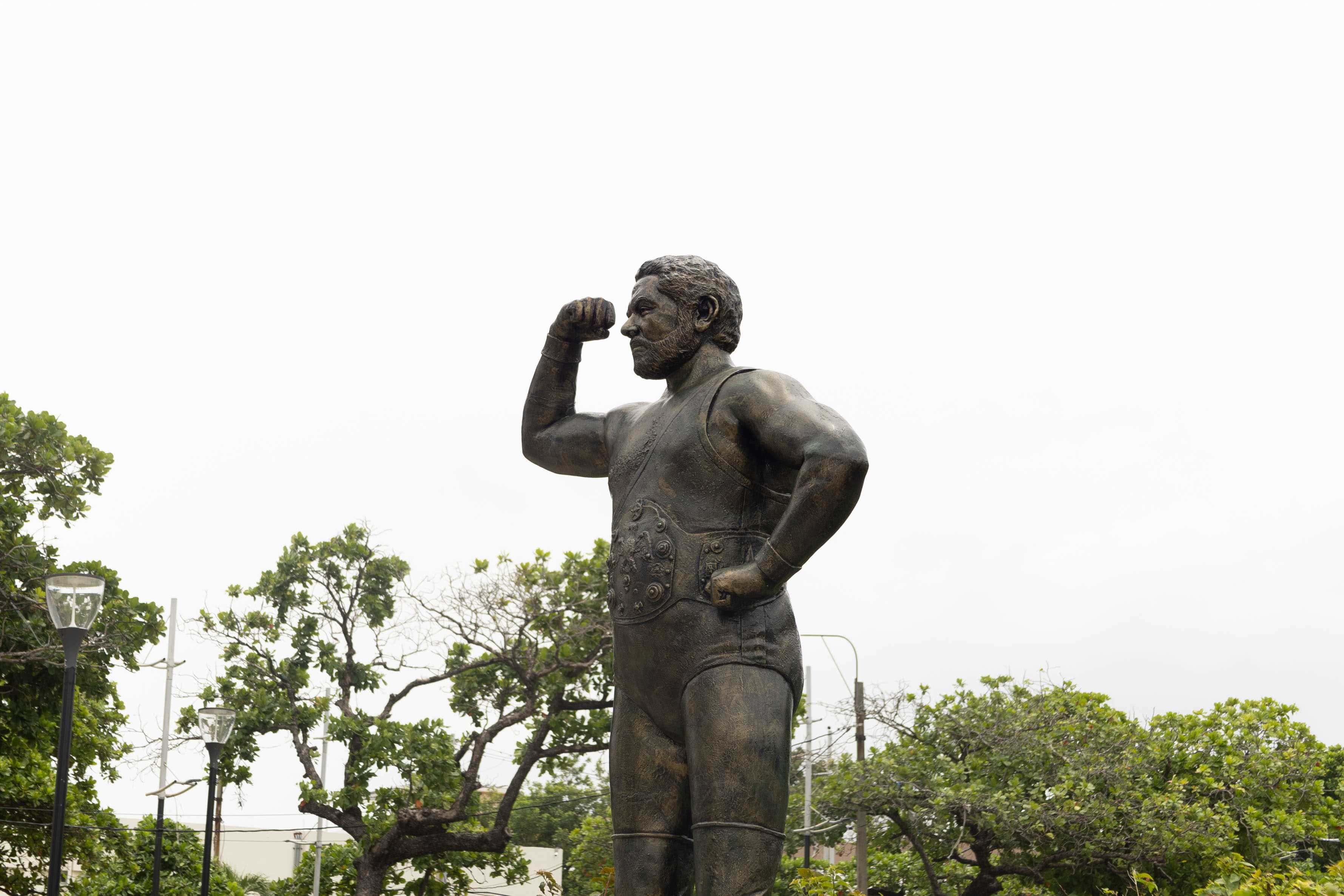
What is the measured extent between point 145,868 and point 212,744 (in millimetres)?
6408

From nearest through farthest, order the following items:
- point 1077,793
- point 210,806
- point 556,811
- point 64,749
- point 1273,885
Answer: point 1273,885 → point 64,749 → point 210,806 → point 1077,793 → point 556,811

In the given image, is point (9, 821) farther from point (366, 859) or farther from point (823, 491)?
point (823, 491)

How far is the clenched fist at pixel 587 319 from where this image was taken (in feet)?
14.3

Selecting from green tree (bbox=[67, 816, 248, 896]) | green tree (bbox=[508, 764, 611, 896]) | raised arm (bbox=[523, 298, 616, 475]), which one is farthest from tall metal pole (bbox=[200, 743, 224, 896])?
green tree (bbox=[508, 764, 611, 896])

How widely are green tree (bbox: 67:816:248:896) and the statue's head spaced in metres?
13.8

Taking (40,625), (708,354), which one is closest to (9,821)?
(40,625)

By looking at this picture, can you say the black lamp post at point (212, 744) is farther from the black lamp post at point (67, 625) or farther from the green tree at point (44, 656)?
the black lamp post at point (67, 625)

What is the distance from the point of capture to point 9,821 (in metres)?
15.6

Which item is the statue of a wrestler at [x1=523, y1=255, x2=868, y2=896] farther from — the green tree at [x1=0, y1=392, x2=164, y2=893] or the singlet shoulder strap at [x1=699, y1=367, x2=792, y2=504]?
the green tree at [x1=0, y1=392, x2=164, y2=893]

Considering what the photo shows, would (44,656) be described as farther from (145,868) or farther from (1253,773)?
(1253,773)

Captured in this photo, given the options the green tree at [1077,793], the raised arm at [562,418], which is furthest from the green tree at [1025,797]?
the raised arm at [562,418]

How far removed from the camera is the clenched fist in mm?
4344

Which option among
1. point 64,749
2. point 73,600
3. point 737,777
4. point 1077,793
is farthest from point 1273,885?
point 1077,793

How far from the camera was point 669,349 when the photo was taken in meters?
4.12
